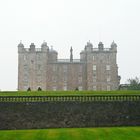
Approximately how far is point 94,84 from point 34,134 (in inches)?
3294

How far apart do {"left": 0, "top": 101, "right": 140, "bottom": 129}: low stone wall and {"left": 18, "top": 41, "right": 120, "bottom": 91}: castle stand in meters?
69.6

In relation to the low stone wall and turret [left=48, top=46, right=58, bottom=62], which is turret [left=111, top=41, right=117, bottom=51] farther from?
the low stone wall

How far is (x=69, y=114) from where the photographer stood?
42.0 m

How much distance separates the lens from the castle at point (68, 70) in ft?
370

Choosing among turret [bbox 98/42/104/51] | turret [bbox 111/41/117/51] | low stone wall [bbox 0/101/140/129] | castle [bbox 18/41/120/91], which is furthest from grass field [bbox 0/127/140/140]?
turret [bbox 98/42/104/51]

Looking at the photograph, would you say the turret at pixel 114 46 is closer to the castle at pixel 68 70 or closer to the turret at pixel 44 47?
the castle at pixel 68 70

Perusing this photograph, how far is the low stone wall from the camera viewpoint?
41469 millimetres

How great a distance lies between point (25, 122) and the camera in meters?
41.6

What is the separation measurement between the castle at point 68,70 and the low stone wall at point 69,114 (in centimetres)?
6964

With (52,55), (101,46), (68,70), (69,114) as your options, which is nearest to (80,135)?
(69,114)

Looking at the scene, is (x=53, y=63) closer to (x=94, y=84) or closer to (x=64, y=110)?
(x=94, y=84)

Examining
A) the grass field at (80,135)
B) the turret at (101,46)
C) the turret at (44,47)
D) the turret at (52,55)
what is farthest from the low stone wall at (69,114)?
the turret at (52,55)

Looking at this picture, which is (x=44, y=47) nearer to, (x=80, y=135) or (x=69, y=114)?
(x=69, y=114)

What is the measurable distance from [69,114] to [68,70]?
240 feet
